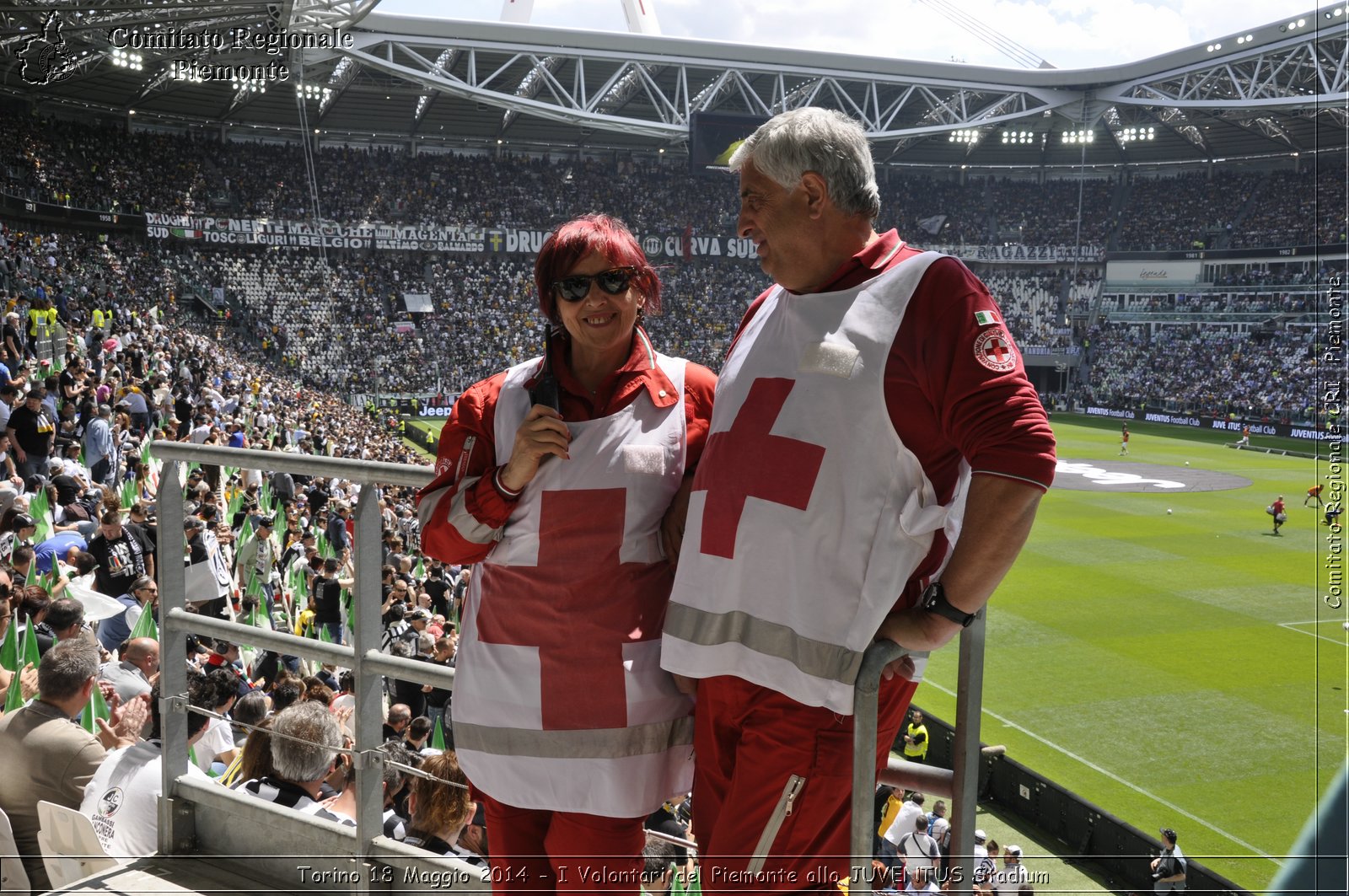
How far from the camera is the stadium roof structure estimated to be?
100 ft

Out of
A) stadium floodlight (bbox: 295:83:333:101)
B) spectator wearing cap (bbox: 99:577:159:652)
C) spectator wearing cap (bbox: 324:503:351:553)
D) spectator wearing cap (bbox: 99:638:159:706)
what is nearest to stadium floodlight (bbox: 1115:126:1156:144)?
stadium floodlight (bbox: 295:83:333:101)

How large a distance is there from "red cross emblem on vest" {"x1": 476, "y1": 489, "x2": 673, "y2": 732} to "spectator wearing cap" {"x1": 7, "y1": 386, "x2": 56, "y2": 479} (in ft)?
29.8

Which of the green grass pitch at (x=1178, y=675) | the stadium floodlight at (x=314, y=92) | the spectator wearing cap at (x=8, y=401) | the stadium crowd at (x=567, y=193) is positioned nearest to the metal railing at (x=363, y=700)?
the green grass pitch at (x=1178, y=675)

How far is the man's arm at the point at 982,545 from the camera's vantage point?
4.92ft

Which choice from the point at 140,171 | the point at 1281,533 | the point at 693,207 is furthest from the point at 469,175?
the point at 1281,533

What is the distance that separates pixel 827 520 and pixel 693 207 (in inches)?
1853

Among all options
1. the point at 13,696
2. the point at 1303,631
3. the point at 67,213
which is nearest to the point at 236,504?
the point at 13,696

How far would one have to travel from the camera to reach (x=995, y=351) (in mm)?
1547

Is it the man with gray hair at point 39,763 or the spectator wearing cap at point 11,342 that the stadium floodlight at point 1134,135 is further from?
the man with gray hair at point 39,763

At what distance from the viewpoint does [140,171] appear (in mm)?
35500

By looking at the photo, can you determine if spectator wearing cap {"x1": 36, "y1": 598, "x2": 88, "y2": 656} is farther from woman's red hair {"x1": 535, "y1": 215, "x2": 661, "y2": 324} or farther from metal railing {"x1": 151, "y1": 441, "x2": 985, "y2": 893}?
woman's red hair {"x1": 535, "y1": 215, "x2": 661, "y2": 324}

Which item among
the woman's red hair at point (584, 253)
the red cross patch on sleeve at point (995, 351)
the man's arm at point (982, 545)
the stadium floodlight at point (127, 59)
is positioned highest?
the stadium floodlight at point (127, 59)

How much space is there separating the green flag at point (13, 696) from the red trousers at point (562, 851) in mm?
3090

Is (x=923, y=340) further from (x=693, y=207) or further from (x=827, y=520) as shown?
(x=693, y=207)
